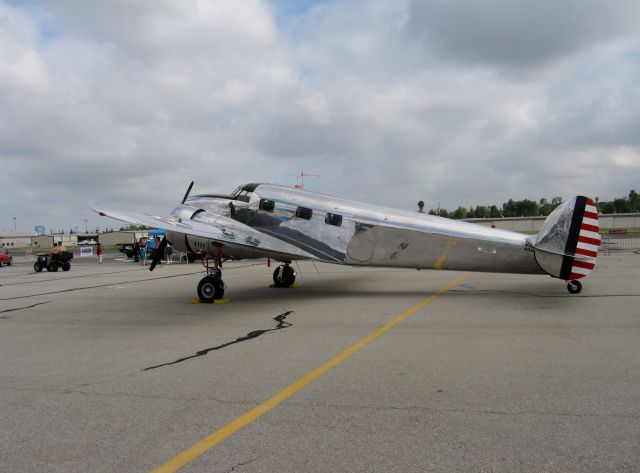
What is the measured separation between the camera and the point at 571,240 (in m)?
10.7

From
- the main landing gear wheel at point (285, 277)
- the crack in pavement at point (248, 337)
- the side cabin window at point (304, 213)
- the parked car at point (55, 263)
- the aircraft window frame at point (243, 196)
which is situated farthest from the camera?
the parked car at point (55, 263)

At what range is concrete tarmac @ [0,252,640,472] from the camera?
3.84m

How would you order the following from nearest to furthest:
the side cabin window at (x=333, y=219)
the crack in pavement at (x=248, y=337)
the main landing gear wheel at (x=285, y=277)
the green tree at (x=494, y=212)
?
the crack in pavement at (x=248, y=337)
the side cabin window at (x=333, y=219)
the main landing gear wheel at (x=285, y=277)
the green tree at (x=494, y=212)

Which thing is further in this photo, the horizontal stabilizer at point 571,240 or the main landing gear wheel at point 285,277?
the main landing gear wheel at point 285,277

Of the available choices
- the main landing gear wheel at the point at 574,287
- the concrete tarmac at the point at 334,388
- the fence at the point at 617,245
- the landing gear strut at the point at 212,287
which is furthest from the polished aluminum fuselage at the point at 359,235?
the fence at the point at 617,245

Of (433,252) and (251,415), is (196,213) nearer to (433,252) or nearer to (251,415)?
(433,252)

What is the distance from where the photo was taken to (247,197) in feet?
45.8

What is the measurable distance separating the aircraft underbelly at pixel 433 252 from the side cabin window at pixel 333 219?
60cm

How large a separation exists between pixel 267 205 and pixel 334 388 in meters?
8.76

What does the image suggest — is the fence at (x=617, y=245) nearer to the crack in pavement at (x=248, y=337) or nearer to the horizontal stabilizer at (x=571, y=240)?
the horizontal stabilizer at (x=571, y=240)

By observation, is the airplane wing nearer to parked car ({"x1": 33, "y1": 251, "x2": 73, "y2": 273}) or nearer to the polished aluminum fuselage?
the polished aluminum fuselage

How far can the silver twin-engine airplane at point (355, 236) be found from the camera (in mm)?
10789

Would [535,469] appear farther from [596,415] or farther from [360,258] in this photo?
[360,258]

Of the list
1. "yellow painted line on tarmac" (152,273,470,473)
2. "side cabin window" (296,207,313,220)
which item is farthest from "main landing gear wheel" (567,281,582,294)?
"side cabin window" (296,207,313,220)
